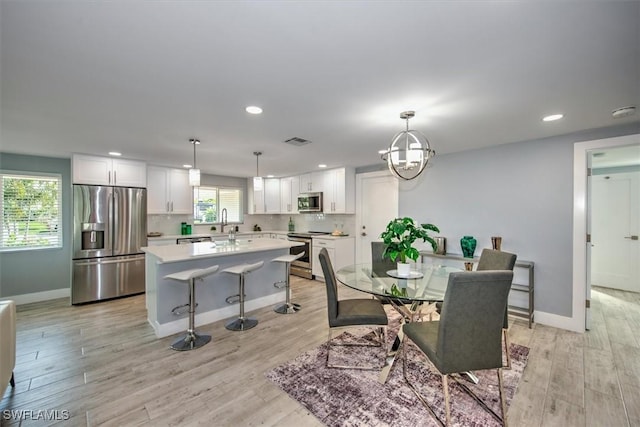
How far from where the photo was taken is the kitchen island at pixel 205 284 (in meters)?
3.12

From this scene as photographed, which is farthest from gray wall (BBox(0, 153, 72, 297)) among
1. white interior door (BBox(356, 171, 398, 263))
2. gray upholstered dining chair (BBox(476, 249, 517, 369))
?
gray upholstered dining chair (BBox(476, 249, 517, 369))

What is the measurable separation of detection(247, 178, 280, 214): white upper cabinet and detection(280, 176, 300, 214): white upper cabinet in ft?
0.48

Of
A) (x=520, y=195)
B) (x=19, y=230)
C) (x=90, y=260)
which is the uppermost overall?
(x=520, y=195)

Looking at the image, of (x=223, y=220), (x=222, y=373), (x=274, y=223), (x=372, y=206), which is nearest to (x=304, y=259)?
(x=372, y=206)

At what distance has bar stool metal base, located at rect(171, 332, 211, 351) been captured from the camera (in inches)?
111

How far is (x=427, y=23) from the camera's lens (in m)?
1.35

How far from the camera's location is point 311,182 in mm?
6070

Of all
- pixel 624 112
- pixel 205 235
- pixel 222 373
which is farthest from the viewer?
pixel 205 235

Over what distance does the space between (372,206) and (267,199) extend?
111 inches

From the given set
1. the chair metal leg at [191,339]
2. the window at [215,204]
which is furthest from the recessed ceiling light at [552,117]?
the window at [215,204]

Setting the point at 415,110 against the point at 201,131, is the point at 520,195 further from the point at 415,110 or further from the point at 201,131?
the point at 201,131

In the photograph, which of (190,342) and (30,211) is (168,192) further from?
(190,342)

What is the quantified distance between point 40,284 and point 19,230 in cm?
91

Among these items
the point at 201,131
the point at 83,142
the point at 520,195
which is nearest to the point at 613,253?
the point at 520,195
